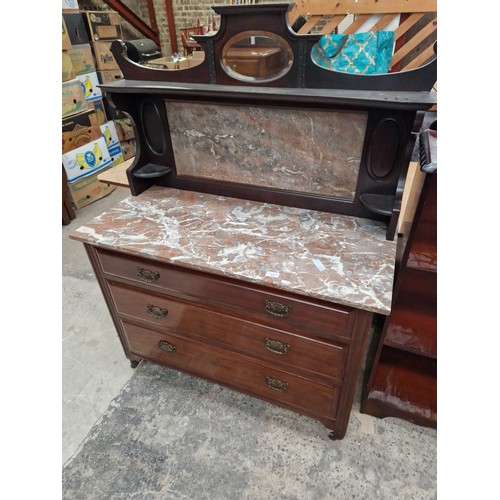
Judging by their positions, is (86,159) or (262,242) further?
(86,159)

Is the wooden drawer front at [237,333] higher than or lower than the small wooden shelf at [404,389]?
higher

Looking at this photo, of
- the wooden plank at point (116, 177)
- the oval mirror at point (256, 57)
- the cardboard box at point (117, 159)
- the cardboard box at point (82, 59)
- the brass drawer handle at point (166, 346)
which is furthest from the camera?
the cardboard box at point (117, 159)

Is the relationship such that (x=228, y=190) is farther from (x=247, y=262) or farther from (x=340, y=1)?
(x=340, y=1)

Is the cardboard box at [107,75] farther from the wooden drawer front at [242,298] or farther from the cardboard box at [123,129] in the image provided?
the wooden drawer front at [242,298]

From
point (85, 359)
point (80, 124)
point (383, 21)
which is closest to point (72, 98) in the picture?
point (80, 124)

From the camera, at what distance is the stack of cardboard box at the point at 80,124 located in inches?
116

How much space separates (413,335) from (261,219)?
2.57ft

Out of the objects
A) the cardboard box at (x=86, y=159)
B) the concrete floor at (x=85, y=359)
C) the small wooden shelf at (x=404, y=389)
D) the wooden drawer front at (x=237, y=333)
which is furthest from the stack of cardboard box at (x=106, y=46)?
the small wooden shelf at (x=404, y=389)

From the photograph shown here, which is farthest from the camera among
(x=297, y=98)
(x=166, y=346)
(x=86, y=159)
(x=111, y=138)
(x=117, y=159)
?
(x=117, y=159)

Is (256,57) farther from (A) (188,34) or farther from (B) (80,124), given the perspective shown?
(A) (188,34)

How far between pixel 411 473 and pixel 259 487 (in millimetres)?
647

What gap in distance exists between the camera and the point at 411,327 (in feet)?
4.36

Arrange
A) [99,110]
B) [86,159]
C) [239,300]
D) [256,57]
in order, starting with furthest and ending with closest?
1. [99,110]
2. [86,159]
3. [256,57]
4. [239,300]

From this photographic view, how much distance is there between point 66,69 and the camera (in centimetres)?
291
